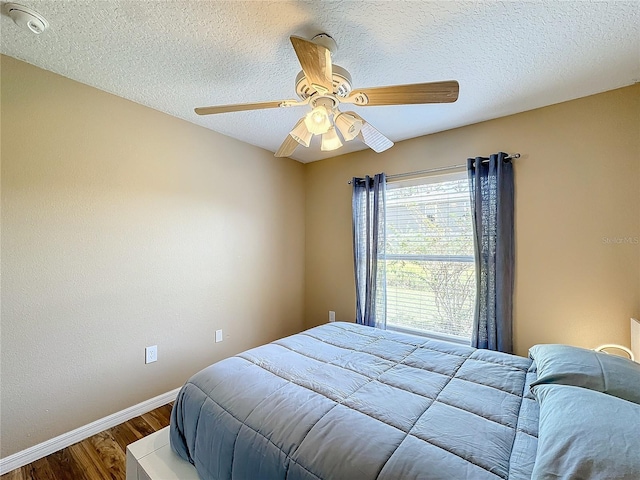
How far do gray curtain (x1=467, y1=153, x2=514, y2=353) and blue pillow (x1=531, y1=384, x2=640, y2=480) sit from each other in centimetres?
129

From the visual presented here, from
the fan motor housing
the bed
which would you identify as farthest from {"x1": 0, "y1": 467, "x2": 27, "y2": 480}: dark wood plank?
the fan motor housing

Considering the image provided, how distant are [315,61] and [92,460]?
2.56 m

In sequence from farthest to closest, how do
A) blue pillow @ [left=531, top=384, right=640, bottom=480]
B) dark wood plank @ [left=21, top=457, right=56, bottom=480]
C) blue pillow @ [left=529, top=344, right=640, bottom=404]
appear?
dark wood plank @ [left=21, top=457, right=56, bottom=480], blue pillow @ [left=529, top=344, right=640, bottom=404], blue pillow @ [left=531, top=384, right=640, bottom=480]

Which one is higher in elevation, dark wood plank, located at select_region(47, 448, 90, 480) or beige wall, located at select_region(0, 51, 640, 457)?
beige wall, located at select_region(0, 51, 640, 457)

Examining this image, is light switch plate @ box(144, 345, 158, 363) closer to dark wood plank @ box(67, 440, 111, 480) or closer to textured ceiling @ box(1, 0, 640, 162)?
dark wood plank @ box(67, 440, 111, 480)

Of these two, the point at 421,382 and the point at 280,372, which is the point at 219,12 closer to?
the point at 280,372

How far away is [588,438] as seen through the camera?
30.1 inches

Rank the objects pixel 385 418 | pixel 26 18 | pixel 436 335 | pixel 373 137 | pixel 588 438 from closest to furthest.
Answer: pixel 588 438, pixel 385 418, pixel 26 18, pixel 373 137, pixel 436 335

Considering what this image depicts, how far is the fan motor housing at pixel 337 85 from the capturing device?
57.3 inches

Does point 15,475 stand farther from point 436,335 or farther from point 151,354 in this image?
point 436,335

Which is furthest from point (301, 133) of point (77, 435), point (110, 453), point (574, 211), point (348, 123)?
point (77, 435)

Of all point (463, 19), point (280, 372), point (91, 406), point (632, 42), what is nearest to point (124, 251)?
point (91, 406)

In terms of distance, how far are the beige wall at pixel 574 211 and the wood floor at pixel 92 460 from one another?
9.50ft

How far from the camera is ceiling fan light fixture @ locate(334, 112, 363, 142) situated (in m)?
1.59
